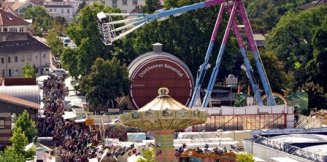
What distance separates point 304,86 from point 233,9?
12.2m

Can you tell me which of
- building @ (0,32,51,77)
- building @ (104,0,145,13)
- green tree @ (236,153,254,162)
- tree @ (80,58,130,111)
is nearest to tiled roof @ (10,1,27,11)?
building @ (104,0,145,13)

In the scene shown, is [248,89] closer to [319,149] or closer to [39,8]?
[319,149]

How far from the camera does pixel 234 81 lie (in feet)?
301

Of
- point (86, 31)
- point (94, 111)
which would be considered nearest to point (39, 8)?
point (86, 31)

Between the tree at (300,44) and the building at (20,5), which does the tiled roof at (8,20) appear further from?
the building at (20,5)

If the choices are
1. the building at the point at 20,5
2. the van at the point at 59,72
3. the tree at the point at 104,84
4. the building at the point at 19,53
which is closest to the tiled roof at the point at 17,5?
the building at the point at 20,5

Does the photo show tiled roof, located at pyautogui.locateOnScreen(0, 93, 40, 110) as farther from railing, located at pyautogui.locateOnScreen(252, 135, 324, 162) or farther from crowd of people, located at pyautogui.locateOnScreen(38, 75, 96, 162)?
railing, located at pyautogui.locateOnScreen(252, 135, 324, 162)

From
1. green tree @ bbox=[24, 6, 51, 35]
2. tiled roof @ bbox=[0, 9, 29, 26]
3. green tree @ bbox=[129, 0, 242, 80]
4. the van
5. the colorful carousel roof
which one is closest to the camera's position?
the colorful carousel roof

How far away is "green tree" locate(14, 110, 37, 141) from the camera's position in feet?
232

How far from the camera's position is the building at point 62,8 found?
Answer: 19325cm

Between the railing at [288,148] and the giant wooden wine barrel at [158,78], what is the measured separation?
20.6 metres

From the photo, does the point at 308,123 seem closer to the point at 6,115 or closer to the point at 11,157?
the point at 6,115

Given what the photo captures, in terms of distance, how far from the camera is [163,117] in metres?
47.3

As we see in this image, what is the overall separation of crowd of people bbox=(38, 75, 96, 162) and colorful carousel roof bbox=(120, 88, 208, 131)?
15.1 metres
